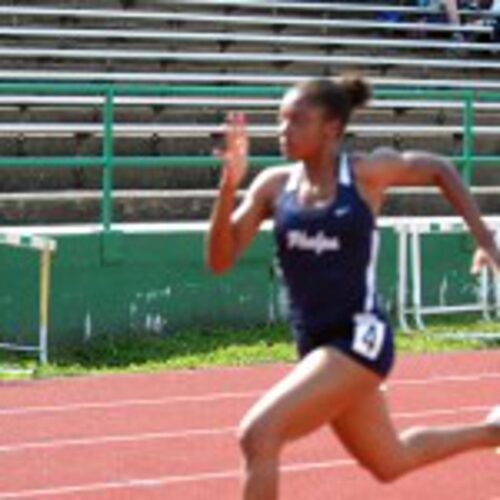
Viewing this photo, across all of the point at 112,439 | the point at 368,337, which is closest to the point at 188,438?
the point at 112,439

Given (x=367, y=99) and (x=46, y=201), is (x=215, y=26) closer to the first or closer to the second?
(x=46, y=201)

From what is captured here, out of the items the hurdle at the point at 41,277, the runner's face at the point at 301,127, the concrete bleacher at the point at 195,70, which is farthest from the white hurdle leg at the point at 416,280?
the runner's face at the point at 301,127

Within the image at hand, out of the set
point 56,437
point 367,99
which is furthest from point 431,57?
point 367,99

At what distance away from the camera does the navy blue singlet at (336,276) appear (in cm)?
540

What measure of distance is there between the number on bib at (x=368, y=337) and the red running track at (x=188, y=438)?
193 centimetres

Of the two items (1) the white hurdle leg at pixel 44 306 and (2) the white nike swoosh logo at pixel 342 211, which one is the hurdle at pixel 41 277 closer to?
(1) the white hurdle leg at pixel 44 306

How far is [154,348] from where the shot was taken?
1196cm

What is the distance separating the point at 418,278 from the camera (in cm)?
1341

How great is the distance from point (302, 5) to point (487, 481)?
12.4 metres

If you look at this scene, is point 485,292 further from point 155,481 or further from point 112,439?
point 155,481

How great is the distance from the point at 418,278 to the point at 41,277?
11.5ft

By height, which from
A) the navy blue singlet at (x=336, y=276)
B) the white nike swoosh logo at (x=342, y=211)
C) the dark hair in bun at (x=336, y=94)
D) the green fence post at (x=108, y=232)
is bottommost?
the green fence post at (x=108, y=232)

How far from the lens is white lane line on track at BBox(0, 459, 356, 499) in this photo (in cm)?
738

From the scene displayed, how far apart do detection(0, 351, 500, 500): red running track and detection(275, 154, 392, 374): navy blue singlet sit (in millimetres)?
1953
